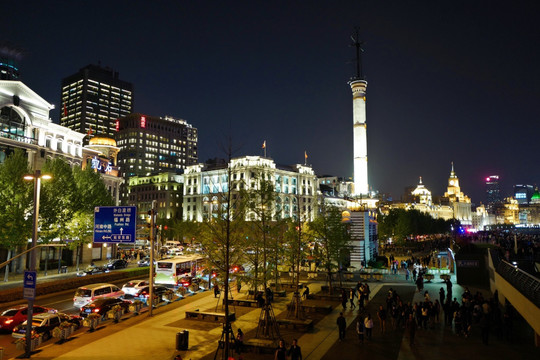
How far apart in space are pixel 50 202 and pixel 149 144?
463ft

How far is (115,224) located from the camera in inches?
1030

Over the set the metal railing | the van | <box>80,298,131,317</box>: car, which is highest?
the metal railing

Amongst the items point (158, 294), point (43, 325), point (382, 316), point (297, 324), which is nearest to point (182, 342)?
point (297, 324)

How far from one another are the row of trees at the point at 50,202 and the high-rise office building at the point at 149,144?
380 ft

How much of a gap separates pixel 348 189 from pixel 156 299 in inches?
6533

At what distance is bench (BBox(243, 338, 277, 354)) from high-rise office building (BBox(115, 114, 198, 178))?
154086 millimetres

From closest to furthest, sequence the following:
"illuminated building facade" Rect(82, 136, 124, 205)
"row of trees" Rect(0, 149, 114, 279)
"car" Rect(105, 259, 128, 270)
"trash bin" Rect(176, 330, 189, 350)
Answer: "trash bin" Rect(176, 330, 189, 350) → "row of trees" Rect(0, 149, 114, 279) → "car" Rect(105, 259, 128, 270) → "illuminated building facade" Rect(82, 136, 124, 205)

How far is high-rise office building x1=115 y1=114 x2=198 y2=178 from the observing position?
175500 millimetres

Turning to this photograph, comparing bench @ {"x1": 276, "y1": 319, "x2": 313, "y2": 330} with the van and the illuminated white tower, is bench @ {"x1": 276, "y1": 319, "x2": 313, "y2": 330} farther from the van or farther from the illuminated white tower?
the illuminated white tower

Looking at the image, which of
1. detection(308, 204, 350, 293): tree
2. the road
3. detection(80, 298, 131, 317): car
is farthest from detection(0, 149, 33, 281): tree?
detection(308, 204, 350, 293): tree

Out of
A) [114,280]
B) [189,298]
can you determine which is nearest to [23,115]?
[114,280]

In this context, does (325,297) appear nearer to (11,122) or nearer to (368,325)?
(368,325)

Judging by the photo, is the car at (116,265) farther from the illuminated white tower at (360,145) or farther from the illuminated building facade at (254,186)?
the illuminated building facade at (254,186)

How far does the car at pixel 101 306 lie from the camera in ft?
85.3
